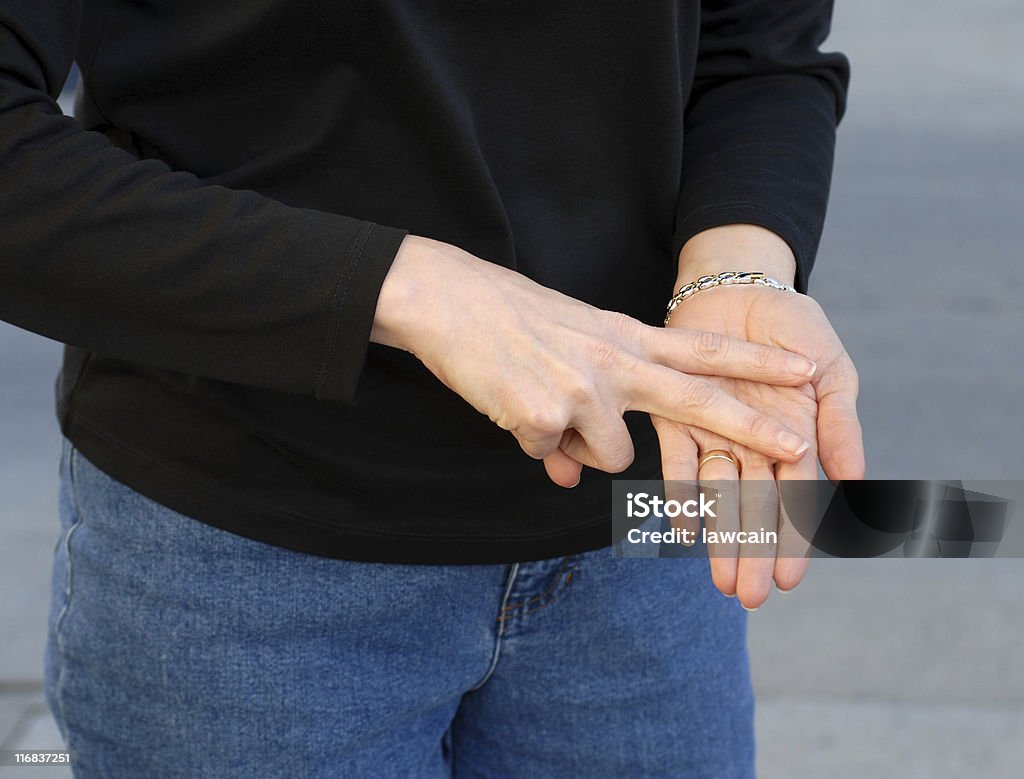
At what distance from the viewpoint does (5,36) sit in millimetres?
820

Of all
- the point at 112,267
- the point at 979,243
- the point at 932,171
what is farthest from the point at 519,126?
the point at 932,171

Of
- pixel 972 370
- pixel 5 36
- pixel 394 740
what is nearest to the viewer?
pixel 5 36

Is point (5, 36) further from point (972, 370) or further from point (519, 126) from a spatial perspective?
point (972, 370)

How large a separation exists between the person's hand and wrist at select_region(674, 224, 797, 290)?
39 millimetres

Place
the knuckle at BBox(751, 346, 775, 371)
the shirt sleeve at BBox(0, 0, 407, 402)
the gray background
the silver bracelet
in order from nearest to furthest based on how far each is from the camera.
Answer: the shirt sleeve at BBox(0, 0, 407, 402) → the knuckle at BBox(751, 346, 775, 371) → the silver bracelet → the gray background

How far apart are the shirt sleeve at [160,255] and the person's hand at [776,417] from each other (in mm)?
296

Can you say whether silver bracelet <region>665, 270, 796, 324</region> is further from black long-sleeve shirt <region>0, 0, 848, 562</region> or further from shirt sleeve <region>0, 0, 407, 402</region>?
shirt sleeve <region>0, 0, 407, 402</region>

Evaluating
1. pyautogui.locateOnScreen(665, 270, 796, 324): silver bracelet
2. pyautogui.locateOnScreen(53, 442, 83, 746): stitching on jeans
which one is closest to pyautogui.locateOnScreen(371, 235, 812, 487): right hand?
pyautogui.locateOnScreen(665, 270, 796, 324): silver bracelet

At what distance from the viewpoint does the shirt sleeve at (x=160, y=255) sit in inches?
32.1

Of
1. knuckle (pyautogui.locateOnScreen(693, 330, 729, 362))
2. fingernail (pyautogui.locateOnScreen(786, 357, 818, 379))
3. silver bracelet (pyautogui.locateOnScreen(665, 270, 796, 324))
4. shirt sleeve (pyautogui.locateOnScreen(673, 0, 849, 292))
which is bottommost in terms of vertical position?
fingernail (pyautogui.locateOnScreen(786, 357, 818, 379))

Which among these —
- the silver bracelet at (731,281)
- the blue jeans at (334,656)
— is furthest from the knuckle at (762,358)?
the blue jeans at (334,656)

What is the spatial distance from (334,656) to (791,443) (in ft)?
1.52

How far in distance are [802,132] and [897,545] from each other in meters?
0.47

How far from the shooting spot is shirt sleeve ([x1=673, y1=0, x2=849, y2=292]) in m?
1.09
